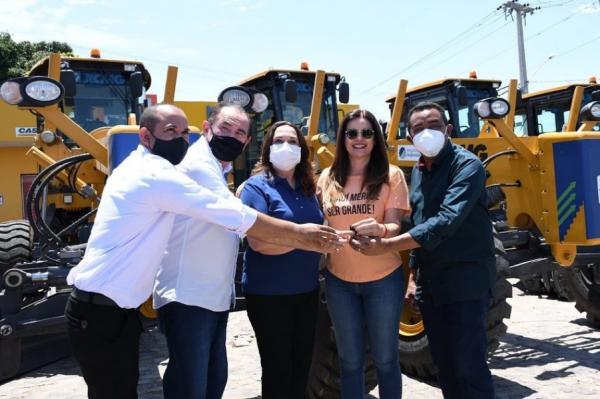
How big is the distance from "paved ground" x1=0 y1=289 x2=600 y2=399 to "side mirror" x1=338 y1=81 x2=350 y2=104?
361 cm

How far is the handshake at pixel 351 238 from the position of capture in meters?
2.54

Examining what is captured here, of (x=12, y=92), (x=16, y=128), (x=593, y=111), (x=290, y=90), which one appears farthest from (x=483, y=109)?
(x=16, y=128)

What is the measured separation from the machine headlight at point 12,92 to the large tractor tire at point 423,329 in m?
3.37

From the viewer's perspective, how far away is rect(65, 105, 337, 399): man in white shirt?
2207 mm

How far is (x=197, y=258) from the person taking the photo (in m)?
2.45

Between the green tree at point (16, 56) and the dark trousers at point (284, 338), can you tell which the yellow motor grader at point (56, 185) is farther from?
the green tree at point (16, 56)

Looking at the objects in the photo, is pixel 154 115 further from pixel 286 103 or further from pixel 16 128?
pixel 16 128

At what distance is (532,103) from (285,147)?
27.0 feet

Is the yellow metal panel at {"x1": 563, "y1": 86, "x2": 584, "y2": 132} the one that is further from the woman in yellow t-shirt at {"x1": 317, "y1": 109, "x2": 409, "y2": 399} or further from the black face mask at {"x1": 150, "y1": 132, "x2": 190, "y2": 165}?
the black face mask at {"x1": 150, "y1": 132, "x2": 190, "y2": 165}

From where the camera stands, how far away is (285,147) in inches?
113

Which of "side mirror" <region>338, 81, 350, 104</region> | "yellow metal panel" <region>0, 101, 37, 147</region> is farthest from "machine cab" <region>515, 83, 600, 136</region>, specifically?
"yellow metal panel" <region>0, 101, 37, 147</region>

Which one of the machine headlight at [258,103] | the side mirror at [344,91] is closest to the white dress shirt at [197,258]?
the machine headlight at [258,103]

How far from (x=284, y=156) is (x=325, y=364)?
4.80ft

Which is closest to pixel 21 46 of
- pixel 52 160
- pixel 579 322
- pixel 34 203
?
pixel 52 160
